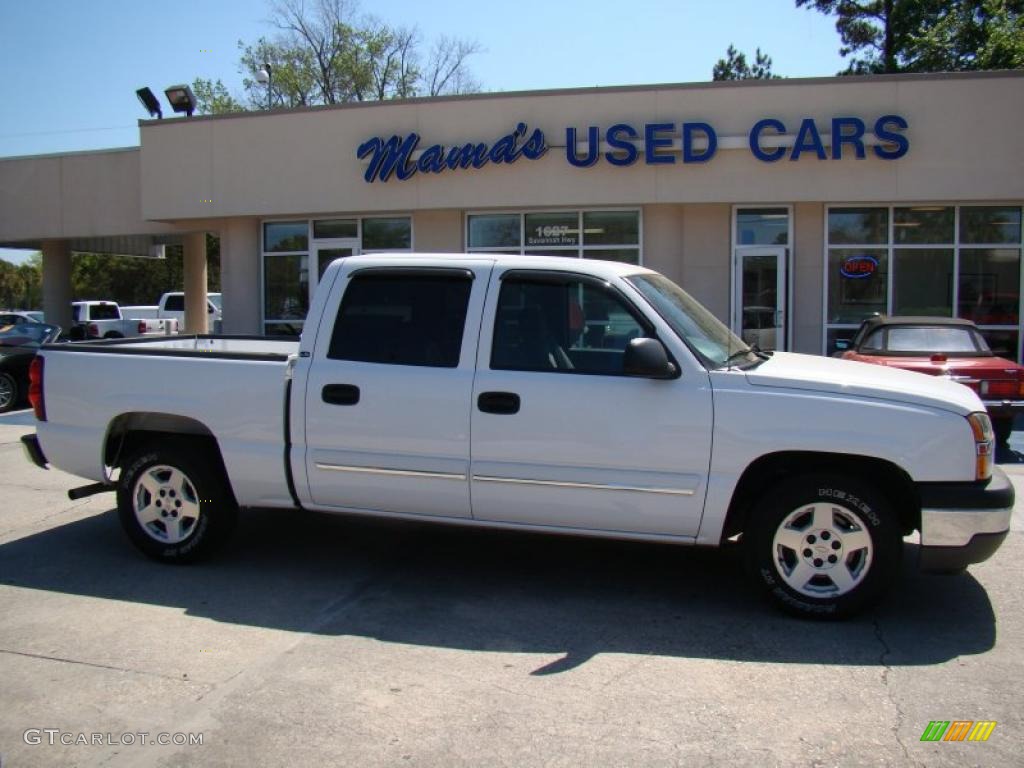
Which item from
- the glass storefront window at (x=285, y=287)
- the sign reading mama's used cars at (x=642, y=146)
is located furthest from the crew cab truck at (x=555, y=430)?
the glass storefront window at (x=285, y=287)

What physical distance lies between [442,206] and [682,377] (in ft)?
39.8

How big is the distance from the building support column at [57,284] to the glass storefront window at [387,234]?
10631mm

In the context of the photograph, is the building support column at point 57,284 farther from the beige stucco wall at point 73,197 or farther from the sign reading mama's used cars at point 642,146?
the sign reading mama's used cars at point 642,146

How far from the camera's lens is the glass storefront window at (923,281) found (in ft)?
50.0

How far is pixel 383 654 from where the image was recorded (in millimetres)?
4480

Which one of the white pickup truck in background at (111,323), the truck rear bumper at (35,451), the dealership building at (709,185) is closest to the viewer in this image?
the truck rear bumper at (35,451)

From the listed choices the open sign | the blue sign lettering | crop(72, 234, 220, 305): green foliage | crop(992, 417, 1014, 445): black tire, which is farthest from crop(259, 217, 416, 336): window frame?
crop(72, 234, 220, 305): green foliage

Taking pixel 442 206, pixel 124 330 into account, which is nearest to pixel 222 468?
pixel 442 206

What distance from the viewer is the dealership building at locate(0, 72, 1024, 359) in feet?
47.7

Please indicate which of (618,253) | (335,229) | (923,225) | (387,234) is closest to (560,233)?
(618,253)

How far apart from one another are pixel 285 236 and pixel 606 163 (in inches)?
266

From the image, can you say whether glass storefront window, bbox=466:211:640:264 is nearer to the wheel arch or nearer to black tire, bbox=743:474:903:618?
the wheel arch

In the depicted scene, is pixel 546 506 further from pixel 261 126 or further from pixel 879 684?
pixel 261 126

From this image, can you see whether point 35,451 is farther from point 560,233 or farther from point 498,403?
point 560,233
